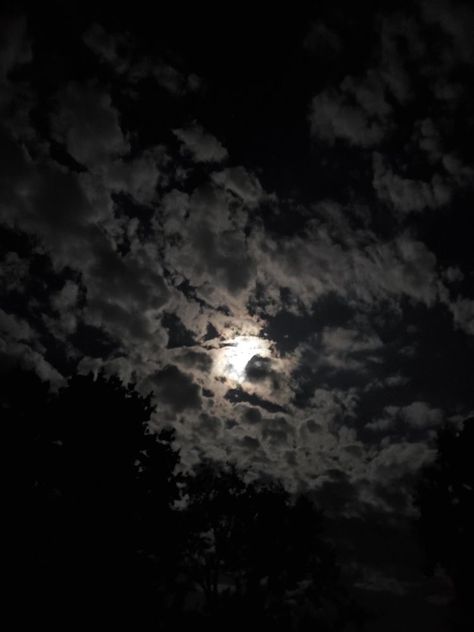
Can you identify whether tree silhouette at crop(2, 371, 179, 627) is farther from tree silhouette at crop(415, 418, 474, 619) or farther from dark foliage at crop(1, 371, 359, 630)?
tree silhouette at crop(415, 418, 474, 619)

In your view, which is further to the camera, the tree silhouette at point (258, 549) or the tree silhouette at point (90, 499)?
the tree silhouette at point (258, 549)

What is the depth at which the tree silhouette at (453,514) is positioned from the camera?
61.0 ft

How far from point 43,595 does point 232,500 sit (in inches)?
796

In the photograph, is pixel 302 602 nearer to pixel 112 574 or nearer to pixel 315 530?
pixel 315 530

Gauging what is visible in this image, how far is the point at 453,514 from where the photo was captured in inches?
752

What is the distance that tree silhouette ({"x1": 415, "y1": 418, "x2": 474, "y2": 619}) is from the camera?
18.6m

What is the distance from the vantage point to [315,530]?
31.6 meters

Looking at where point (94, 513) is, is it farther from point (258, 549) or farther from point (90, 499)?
point (258, 549)

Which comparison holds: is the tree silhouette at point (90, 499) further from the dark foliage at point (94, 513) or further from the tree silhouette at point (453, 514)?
the tree silhouette at point (453, 514)

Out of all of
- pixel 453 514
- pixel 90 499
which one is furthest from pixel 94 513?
pixel 453 514

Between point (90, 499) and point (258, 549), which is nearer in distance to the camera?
point (90, 499)

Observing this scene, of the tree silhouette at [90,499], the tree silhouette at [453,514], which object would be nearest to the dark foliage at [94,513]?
the tree silhouette at [90,499]

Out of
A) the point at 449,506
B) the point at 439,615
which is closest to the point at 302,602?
the point at 449,506

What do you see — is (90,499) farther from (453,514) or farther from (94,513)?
(453,514)
